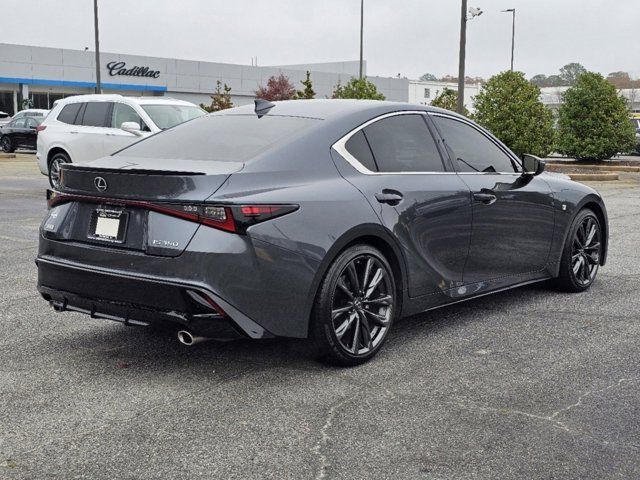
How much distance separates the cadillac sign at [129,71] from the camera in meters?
58.0

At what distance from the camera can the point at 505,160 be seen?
646 centimetres

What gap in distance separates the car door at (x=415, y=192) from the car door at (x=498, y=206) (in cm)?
15

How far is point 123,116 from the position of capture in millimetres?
15930

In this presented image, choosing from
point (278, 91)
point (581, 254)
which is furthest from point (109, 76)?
point (581, 254)

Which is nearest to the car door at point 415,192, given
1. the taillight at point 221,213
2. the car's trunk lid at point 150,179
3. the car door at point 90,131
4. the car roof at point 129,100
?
the taillight at point 221,213

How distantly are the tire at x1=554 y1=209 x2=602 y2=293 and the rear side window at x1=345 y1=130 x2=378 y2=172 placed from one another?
7.89 feet

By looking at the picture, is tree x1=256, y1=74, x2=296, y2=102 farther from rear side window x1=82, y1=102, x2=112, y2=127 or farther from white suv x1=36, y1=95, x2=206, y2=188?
rear side window x1=82, y1=102, x2=112, y2=127

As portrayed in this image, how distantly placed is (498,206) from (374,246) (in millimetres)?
1359

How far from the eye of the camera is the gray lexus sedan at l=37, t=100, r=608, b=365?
14.3 ft

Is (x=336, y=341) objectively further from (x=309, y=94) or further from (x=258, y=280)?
(x=309, y=94)

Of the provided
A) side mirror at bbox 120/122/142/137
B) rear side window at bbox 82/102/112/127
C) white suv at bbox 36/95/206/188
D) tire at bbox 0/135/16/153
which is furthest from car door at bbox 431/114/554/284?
tire at bbox 0/135/16/153

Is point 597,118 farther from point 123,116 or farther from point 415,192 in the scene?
point 415,192

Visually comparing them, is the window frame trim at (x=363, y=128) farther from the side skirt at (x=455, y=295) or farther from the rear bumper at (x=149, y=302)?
the rear bumper at (x=149, y=302)

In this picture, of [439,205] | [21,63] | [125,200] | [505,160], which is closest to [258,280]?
[125,200]
